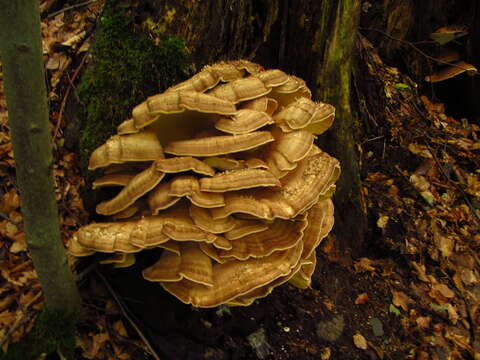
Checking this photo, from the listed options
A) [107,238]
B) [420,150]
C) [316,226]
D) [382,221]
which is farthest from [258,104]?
[420,150]

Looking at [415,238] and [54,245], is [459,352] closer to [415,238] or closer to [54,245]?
[415,238]

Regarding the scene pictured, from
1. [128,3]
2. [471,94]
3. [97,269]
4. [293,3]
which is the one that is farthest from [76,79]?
[471,94]

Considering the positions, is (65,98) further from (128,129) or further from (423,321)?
(423,321)

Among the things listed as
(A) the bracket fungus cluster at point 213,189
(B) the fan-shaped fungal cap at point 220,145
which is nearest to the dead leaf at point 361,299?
(A) the bracket fungus cluster at point 213,189

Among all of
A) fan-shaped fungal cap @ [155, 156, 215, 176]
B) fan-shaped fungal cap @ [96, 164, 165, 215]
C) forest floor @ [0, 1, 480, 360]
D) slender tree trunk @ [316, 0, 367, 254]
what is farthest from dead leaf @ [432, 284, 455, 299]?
fan-shaped fungal cap @ [96, 164, 165, 215]

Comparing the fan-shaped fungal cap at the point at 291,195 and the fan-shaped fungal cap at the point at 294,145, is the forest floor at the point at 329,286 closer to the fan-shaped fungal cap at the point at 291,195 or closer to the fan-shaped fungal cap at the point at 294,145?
the fan-shaped fungal cap at the point at 291,195
